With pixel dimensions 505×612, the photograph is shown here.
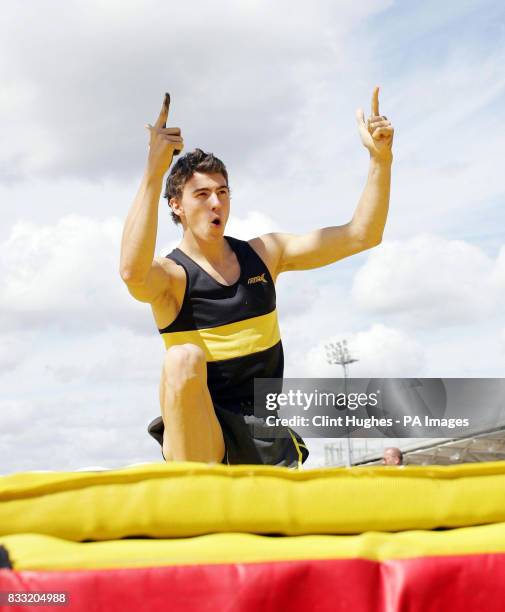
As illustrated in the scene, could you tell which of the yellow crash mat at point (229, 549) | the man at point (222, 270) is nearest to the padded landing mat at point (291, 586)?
the yellow crash mat at point (229, 549)

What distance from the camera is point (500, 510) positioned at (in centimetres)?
137

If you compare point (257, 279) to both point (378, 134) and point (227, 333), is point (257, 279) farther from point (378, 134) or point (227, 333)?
point (378, 134)

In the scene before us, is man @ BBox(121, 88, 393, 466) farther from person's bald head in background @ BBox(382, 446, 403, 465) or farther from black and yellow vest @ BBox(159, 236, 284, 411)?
person's bald head in background @ BBox(382, 446, 403, 465)

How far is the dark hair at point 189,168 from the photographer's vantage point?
321cm

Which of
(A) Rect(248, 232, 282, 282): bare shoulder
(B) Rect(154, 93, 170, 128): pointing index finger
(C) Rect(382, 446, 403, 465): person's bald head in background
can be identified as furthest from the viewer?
(C) Rect(382, 446, 403, 465): person's bald head in background

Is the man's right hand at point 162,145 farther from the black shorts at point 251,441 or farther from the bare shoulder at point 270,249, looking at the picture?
the black shorts at point 251,441

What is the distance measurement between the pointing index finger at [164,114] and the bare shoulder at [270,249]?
0.81 metres

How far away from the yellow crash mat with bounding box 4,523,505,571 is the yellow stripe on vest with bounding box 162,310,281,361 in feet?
5.57

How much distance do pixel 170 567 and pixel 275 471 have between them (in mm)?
260

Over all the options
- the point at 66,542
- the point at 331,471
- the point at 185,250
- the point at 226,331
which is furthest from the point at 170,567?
the point at 185,250

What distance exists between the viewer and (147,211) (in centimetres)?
253

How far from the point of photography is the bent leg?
2.32m

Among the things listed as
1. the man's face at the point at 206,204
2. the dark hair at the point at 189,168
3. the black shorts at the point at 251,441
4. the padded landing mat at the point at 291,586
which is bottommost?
the padded landing mat at the point at 291,586

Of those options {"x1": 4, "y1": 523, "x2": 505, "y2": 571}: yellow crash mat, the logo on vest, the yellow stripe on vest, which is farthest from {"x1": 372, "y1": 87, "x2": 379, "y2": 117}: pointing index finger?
{"x1": 4, "y1": 523, "x2": 505, "y2": 571}: yellow crash mat
